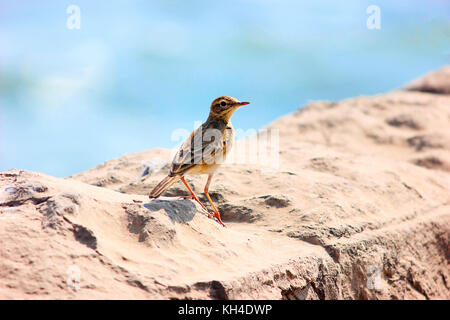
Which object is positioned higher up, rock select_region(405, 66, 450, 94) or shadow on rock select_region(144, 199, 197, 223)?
rock select_region(405, 66, 450, 94)

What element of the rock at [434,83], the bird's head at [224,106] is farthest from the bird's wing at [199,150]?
the rock at [434,83]

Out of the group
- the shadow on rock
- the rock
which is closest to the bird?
the shadow on rock

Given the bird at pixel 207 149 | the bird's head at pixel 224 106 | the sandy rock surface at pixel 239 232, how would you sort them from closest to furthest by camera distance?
the sandy rock surface at pixel 239 232 → the bird at pixel 207 149 → the bird's head at pixel 224 106

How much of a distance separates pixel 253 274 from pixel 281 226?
5.24ft

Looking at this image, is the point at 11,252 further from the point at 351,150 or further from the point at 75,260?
the point at 351,150

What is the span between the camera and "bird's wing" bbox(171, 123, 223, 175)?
16.7 ft

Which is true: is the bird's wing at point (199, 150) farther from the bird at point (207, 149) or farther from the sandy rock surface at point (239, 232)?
the sandy rock surface at point (239, 232)

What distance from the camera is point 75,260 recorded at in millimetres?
3605

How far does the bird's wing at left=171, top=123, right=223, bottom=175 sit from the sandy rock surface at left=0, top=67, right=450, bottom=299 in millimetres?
428

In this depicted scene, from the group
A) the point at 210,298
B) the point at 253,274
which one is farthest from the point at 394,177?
the point at 210,298

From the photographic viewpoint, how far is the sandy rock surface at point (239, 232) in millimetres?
3611

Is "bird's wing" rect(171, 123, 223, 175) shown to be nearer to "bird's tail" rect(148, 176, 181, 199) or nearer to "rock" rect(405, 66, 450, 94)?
"bird's tail" rect(148, 176, 181, 199)

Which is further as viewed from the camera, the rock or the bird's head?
the rock

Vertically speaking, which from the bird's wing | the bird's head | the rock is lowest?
the bird's wing
